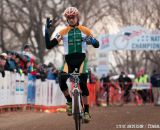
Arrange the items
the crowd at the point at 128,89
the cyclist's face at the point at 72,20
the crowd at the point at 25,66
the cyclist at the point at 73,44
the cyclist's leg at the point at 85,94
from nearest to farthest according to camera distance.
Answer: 1. the cyclist's leg at the point at 85,94
2. the cyclist at the point at 73,44
3. the cyclist's face at the point at 72,20
4. the crowd at the point at 25,66
5. the crowd at the point at 128,89

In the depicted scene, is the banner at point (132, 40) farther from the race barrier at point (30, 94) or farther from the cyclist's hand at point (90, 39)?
the cyclist's hand at point (90, 39)

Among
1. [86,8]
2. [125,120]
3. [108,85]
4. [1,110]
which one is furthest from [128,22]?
[125,120]

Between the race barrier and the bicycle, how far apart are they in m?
9.49

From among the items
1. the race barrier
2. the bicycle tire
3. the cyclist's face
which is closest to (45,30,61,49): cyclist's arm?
the cyclist's face

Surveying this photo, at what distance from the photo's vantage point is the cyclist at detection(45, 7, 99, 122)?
515 inches

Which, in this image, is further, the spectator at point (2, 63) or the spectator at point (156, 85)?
the spectator at point (156, 85)

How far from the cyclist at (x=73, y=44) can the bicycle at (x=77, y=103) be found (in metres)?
0.21

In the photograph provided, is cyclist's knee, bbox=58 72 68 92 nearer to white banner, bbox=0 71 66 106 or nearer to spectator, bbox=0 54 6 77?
spectator, bbox=0 54 6 77

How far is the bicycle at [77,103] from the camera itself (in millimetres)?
12500

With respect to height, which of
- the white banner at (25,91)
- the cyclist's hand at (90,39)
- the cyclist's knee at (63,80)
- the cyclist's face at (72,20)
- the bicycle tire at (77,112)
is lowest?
the bicycle tire at (77,112)

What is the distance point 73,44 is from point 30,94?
11.8m

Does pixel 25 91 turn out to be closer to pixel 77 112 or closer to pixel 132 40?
pixel 77 112

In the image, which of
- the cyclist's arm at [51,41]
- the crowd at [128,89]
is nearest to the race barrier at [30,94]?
the crowd at [128,89]

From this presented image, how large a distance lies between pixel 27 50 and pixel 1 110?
401 centimetres
